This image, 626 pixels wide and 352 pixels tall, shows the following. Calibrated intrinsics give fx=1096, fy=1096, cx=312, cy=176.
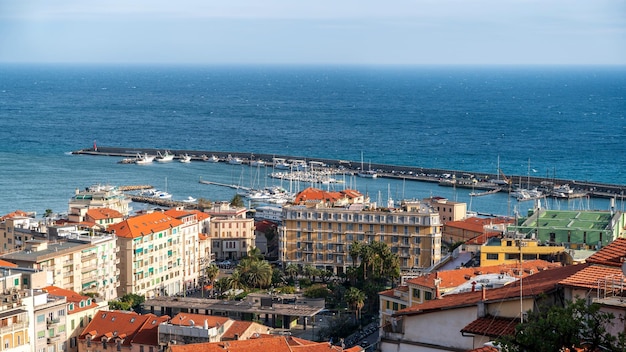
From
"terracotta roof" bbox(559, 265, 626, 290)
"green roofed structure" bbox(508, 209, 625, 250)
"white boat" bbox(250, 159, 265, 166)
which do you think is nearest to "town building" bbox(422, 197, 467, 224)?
"green roofed structure" bbox(508, 209, 625, 250)

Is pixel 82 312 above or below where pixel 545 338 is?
below

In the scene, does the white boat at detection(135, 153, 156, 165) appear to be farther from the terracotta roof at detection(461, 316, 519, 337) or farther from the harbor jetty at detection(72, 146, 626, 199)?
the terracotta roof at detection(461, 316, 519, 337)

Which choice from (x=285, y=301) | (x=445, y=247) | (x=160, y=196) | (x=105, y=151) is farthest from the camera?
(x=105, y=151)

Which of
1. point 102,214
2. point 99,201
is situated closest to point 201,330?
point 102,214

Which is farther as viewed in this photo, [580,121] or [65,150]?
[580,121]

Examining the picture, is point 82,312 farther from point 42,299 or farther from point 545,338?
point 545,338

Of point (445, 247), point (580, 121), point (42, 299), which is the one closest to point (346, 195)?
point (445, 247)

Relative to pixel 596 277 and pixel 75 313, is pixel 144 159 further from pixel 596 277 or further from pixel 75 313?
pixel 596 277
